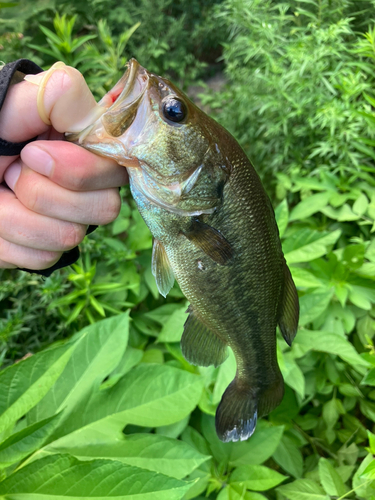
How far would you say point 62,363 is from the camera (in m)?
0.88

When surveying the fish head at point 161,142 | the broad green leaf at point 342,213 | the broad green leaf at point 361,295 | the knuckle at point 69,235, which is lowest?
the broad green leaf at point 361,295

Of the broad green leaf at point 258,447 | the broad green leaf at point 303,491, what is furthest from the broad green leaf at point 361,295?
the broad green leaf at point 303,491

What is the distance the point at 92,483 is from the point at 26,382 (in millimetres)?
287

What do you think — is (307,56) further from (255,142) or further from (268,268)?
(268,268)

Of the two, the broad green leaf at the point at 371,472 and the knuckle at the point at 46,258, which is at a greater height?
the knuckle at the point at 46,258

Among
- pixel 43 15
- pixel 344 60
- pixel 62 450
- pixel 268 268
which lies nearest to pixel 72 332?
pixel 62 450

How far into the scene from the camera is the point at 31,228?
0.75 m

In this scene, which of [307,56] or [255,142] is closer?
[307,56]

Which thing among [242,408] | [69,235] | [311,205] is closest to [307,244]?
[311,205]

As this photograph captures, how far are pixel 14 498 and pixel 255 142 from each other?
221 centimetres

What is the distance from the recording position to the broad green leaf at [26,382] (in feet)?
2.73

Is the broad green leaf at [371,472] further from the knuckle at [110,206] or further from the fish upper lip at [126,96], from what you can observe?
the fish upper lip at [126,96]

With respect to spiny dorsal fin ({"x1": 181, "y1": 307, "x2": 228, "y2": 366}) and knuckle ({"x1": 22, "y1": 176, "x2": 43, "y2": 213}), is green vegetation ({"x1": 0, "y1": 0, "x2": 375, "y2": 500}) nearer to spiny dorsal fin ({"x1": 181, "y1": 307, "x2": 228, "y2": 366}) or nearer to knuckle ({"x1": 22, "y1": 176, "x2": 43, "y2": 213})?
spiny dorsal fin ({"x1": 181, "y1": 307, "x2": 228, "y2": 366})

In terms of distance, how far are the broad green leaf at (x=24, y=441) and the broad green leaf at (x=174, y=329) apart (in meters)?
0.56
